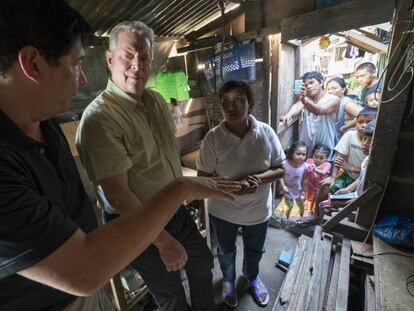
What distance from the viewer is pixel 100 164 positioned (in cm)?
128

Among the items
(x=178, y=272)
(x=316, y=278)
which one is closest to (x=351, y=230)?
(x=316, y=278)

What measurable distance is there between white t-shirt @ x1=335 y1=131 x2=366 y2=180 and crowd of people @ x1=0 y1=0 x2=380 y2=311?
632mm

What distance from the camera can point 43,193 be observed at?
33.0 inches

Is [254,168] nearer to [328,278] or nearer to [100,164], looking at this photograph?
[100,164]

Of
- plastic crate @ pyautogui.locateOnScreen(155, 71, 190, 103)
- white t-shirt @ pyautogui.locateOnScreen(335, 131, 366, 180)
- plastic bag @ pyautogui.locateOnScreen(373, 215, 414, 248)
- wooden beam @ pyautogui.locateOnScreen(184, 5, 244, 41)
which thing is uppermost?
wooden beam @ pyautogui.locateOnScreen(184, 5, 244, 41)

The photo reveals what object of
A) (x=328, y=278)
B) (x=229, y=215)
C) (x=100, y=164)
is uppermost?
(x=100, y=164)

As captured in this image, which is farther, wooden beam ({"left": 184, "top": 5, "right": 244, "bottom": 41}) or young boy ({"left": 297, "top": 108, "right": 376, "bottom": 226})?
wooden beam ({"left": 184, "top": 5, "right": 244, "bottom": 41})

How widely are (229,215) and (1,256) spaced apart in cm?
183

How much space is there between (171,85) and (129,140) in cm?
248

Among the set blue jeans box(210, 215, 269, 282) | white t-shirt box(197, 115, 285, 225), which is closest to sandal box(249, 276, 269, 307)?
blue jeans box(210, 215, 269, 282)

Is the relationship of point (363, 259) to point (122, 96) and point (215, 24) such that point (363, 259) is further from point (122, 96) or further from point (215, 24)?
point (215, 24)

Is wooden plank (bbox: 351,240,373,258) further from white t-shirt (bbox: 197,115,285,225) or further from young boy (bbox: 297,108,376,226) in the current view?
young boy (bbox: 297,108,376,226)

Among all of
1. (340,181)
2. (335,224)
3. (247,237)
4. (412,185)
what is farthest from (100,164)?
(340,181)

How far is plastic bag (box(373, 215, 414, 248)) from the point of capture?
2.02m
